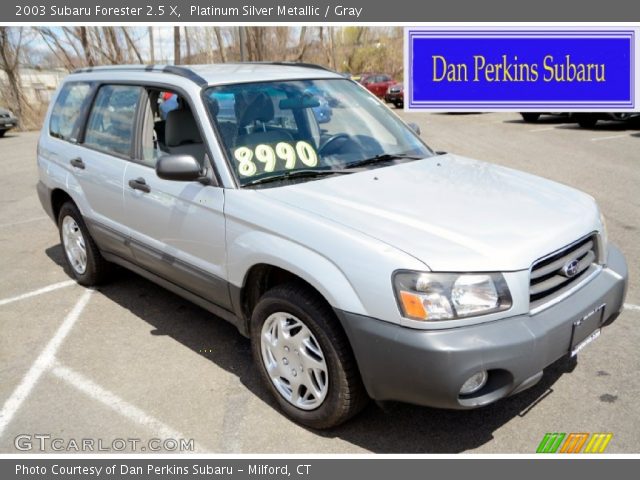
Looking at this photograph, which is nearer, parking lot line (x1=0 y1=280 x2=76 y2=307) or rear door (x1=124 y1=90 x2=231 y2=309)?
rear door (x1=124 y1=90 x2=231 y2=309)

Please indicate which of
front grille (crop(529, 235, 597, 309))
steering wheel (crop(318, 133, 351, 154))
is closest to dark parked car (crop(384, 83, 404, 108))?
steering wheel (crop(318, 133, 351, 154))

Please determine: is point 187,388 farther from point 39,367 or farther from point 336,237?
point 336,237

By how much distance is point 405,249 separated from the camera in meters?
2.77

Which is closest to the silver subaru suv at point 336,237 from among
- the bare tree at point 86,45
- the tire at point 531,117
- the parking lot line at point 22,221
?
the parking lot line at point 22,221

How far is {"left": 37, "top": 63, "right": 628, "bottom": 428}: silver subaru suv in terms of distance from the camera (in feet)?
8.91

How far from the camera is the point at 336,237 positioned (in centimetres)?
293

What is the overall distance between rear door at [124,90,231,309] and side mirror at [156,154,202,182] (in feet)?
0.49

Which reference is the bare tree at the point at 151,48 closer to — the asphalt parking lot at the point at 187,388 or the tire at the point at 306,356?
the asphalt parking lot at the point at 187,388

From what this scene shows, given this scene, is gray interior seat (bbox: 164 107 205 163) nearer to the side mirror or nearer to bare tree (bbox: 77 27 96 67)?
the side mirror

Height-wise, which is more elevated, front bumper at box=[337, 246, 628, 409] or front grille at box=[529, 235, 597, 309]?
front grille at box=[529, 235, 597, 309]

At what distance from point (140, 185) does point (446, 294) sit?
2.46m

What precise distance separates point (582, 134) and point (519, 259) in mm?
13556

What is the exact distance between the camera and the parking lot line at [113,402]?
3371 millimetres

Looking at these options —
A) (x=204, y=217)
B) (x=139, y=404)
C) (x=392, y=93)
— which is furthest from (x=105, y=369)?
(x=392, y=93)
